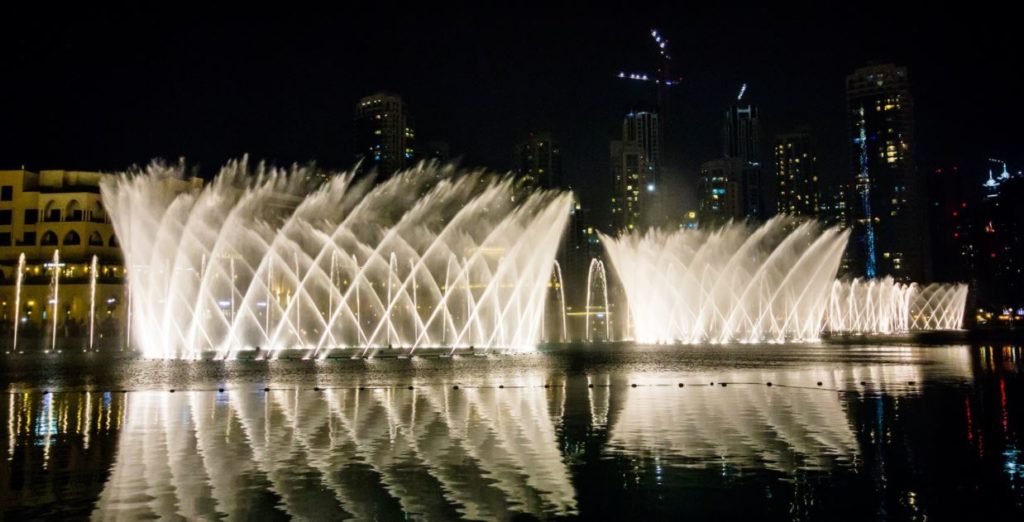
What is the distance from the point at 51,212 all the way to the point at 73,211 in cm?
260

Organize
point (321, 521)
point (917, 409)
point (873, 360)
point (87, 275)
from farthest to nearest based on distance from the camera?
1. point (87, 275)
2. point (873, 360)
3. point (917, 409)
4. point (321, 521)

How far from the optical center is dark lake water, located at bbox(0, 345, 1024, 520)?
42.1ft

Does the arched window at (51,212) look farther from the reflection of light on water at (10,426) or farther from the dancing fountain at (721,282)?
the reflection of light on water at (10,426)

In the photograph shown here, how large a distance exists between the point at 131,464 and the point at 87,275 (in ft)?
343

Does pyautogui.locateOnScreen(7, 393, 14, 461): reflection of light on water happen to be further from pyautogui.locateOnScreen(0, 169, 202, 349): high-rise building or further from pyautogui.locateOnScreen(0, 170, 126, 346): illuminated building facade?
pyautogui.locateOnScreen(0, 170, 126, 346): illuminated building facade

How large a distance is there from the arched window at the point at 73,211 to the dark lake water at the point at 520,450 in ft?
294

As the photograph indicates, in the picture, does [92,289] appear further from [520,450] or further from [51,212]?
[520,450]

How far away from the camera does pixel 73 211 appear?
11644 cm

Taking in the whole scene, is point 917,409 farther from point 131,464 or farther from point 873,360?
point 873,360

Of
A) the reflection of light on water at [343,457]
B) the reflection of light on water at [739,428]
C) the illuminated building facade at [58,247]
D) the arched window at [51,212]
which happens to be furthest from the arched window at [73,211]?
the reflection of light on water at [739,428]

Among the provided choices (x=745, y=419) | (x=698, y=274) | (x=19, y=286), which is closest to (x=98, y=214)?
(x=19, y=286)

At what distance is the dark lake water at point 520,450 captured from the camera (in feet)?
42.1

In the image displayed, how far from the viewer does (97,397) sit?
31.1m

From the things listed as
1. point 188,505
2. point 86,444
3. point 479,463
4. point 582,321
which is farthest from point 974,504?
point 582,321
